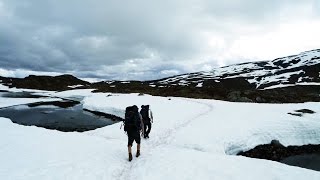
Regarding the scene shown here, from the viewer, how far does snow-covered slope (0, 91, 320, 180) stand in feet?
39.0

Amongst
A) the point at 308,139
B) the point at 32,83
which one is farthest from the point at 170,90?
the point at 32,83

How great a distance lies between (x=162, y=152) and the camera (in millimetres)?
15141

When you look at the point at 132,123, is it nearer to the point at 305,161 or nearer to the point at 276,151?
the point at 276,151

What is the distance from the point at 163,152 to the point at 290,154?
36.8 feet

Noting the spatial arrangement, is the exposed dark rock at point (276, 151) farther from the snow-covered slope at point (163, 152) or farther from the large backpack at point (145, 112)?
the large backpack at point (145, 112)

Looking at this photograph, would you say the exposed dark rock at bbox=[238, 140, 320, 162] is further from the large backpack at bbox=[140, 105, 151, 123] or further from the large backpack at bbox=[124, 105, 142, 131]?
the large backpack at bbox=[124, 105, 142, 131]

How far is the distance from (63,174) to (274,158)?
14465 mm

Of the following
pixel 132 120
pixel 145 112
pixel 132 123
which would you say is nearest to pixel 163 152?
pixel 132 123

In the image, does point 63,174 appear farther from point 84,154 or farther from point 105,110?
point 105,110

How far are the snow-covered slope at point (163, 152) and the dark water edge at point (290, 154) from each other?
0.55 m

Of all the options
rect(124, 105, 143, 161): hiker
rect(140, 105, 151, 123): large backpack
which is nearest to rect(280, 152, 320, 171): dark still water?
rect(140, 105, 151, 123): large backpack

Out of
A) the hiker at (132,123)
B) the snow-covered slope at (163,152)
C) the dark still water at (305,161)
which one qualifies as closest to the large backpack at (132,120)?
the hiker at (132,123)

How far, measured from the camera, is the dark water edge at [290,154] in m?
19.5

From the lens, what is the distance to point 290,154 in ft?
69.6
